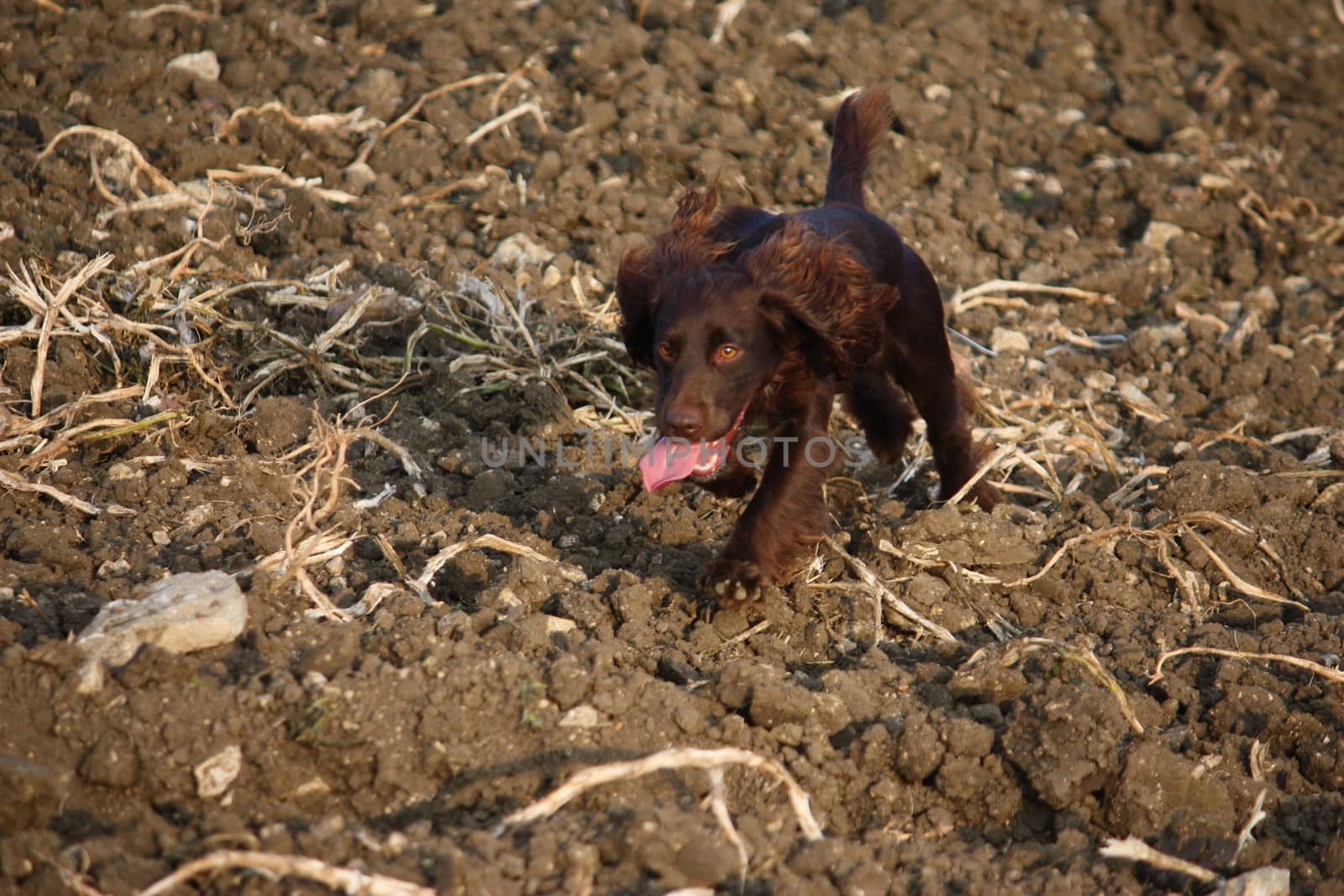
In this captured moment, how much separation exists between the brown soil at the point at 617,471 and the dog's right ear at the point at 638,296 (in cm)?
66

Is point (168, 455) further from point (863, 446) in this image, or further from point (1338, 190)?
point (1338, 190)

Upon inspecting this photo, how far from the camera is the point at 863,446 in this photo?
5.78 meters

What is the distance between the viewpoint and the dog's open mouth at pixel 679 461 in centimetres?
418

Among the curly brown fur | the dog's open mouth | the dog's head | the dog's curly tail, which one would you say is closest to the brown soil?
the curly brown fur

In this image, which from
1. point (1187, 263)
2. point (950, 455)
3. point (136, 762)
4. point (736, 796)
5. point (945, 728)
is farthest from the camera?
point (1187, 263)

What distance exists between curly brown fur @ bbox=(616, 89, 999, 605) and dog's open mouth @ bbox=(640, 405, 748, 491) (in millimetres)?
26

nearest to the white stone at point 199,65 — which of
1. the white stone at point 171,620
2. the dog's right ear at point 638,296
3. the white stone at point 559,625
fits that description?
the dog's right ear at point 638,296

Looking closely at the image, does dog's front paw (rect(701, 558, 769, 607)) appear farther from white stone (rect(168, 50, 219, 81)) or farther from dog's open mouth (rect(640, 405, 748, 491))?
white stone (rect(168, 50, 219, 81))

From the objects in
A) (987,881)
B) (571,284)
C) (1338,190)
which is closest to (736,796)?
(987,881)

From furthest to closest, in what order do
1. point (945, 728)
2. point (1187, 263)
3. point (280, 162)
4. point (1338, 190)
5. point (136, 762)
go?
point (1338, 190), point (1187, 263), point (280, 162), point (945, 728), point (136, 762)

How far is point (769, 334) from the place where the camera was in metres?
4.34

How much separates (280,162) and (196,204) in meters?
0.97

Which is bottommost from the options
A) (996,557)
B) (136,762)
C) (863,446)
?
(863,446)

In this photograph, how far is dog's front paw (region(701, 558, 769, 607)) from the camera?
4.03 meters
